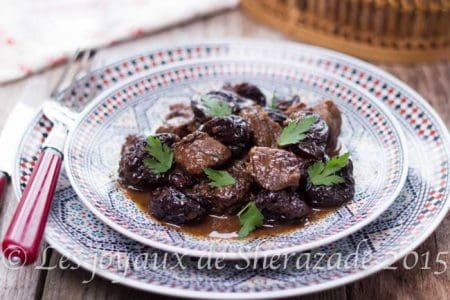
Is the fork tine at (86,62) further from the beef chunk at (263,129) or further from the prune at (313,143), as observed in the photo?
the prune at (313,143)

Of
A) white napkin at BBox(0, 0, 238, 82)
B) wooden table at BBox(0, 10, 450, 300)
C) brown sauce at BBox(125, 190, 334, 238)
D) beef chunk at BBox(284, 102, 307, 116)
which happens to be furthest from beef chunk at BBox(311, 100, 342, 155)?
white napkin at BBox(0, 0, 238, 82)

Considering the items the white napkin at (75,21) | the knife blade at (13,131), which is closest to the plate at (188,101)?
the knife blade at (13,131)

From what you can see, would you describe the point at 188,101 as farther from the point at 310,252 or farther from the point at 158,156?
the point at 310,252

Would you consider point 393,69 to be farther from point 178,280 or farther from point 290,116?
point 178,280

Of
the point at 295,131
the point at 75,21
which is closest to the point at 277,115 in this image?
the point at 295,131

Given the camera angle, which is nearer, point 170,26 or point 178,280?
point 178,280

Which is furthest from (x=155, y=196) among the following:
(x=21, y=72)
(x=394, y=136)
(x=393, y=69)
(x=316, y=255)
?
(x=393, y=69)

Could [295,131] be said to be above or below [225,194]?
above
